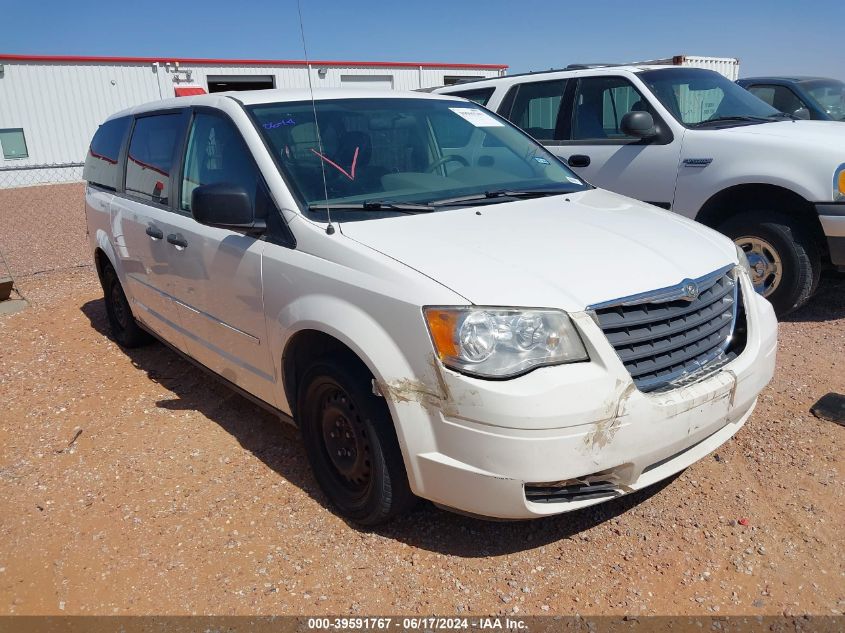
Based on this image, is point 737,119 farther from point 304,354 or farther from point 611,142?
point 304,354

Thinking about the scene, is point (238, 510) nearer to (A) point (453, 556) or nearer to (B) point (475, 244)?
(A) point (453, 556)

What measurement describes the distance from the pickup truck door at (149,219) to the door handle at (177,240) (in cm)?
6

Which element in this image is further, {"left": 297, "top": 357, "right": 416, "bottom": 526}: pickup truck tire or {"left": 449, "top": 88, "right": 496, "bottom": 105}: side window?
{"left": 449, "top": 88, "right": 496, "bottom": 105}: side window

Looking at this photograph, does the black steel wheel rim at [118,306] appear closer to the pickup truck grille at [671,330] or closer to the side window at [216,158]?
the side window at [216,158]

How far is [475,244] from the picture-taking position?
2.81 meters

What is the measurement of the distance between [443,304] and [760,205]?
3954 millimetres

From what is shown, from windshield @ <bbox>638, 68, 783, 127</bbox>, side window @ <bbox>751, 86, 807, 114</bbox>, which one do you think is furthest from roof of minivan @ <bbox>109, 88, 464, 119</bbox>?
side window @ <bbox>751, 86, 807, 114</bbox>

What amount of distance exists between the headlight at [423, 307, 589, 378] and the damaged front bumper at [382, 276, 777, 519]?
43mm

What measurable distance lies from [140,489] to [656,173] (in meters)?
4.57

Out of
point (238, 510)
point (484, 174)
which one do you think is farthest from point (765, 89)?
point (238, 510)

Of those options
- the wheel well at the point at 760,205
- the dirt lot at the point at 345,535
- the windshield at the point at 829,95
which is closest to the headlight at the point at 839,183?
the wheel well at the point at 760,205

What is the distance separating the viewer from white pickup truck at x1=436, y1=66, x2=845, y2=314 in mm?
5023

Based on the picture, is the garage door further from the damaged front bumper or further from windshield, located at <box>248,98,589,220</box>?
the damaged front bumper

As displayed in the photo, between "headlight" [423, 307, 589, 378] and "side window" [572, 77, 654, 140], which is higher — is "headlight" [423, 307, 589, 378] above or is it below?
below
